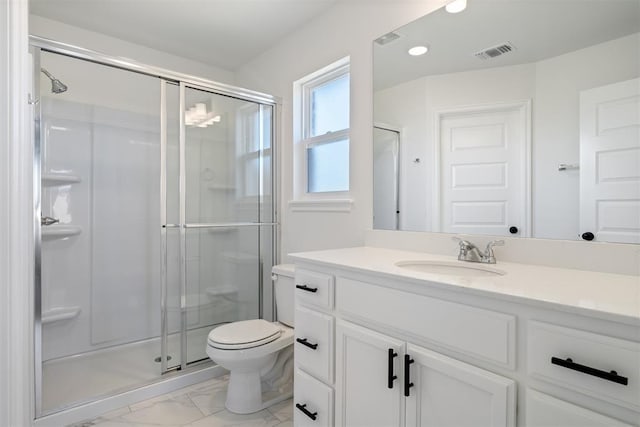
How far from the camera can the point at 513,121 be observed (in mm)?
1349

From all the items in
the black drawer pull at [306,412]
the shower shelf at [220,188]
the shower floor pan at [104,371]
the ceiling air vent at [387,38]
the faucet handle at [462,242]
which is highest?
the ceiling air vent at [387,38]

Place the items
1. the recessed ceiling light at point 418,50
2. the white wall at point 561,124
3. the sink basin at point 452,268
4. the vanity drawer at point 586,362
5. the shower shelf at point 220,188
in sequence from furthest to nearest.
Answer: the shower shelf at point 220,188
the recessed ceiling light at point 418,50
the sink basin at point 452,268
the white wall at point 561,124
the vanity drawer at point 586,362

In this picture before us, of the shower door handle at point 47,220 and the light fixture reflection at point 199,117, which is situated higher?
the light fixture reflection at point 199,117

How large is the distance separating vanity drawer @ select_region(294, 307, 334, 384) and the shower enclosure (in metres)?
1.12

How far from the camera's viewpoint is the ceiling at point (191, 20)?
215 cm

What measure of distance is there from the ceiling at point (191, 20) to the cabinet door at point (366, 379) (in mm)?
2017

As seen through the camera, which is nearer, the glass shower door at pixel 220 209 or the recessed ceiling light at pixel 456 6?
the recessed ceiling light at pixel 456 6

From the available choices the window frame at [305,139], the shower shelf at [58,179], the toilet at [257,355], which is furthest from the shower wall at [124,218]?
the toilet at [257,355]

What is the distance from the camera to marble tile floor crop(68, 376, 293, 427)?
1.72 metres

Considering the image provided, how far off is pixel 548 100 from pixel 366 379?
1.23 metres

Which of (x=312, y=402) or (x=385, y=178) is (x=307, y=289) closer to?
(x=312, y=402)

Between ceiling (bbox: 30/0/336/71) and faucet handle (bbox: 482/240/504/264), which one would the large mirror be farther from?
ceiling (bbox: 30/0/336/71)

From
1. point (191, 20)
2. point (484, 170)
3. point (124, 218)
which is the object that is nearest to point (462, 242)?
point (484, 170)

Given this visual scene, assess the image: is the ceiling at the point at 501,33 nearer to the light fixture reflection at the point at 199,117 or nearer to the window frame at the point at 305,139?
the window frame at the point at 305,139
